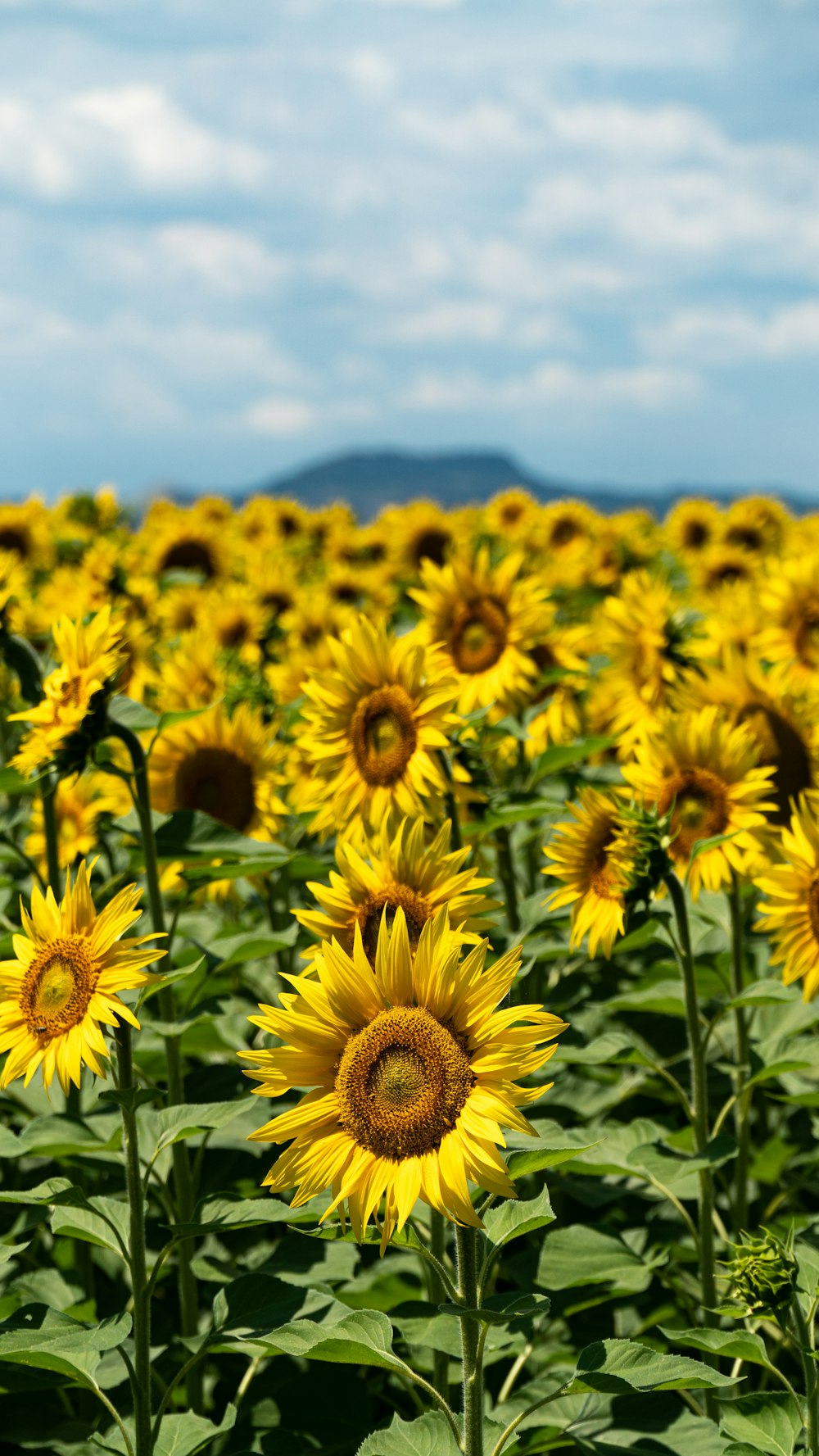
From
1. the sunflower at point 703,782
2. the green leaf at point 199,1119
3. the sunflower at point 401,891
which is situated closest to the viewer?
the sunflower at point 401,891

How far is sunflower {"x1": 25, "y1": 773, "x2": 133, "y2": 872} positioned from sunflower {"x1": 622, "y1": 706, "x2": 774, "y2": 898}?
1.94 meters

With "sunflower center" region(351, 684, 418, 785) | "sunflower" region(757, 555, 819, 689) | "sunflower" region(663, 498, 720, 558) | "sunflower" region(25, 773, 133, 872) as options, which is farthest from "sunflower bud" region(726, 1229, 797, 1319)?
"sunflower" region(663, 498, 720, 558)

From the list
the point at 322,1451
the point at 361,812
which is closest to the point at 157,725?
the point at 361,812

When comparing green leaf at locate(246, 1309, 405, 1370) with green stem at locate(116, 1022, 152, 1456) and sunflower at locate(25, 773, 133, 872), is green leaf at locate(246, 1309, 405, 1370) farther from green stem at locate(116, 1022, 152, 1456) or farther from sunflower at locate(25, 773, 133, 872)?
sunflower at locate(25, 773, 133, 872)

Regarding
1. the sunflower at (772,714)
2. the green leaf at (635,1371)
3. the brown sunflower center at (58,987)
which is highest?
the sunflower at (772,714)

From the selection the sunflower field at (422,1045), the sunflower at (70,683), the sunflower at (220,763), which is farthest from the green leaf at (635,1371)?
the sunflower at (220,763)

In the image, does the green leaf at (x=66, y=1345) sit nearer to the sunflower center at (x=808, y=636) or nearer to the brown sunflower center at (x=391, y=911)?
the brown sunflower center at (x=391, y=911)

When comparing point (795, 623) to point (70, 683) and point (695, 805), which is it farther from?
point (70, 683)

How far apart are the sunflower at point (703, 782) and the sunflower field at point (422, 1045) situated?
0.04ft

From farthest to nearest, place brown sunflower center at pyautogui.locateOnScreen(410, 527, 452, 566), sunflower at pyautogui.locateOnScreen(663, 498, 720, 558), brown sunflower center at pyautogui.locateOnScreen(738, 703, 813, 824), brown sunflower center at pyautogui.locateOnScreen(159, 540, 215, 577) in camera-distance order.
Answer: sunflower at pyautogui.locateOnScreen(663, 498, 720, 558), brown sunflower center at pyautogui.locateOnScreen(410, 527, 452, 566), brown sunflower center at pyautogui.locateOnScreen(159, 540, 215, 577), brown sunflower center at pyautogui.locateOnScreen(738, 703, 813, 824)

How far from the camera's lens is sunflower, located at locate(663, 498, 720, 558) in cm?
1220

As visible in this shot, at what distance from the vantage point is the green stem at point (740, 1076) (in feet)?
11.5

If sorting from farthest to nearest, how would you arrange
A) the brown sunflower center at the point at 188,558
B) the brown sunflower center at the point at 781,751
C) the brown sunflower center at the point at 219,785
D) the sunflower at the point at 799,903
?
the brown sunflower center at the point at 188,558 → the brown sunflower center at the point at 219,785 → the brown sunflower center at the point at 781,751 → the sunflower at the point at 799,903

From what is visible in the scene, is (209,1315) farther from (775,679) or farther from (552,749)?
(775,679)
